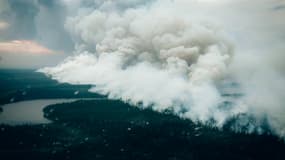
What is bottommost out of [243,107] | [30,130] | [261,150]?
[261,150]

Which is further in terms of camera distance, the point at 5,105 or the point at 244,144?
the point at 5,105

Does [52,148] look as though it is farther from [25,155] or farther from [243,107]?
[243,107]

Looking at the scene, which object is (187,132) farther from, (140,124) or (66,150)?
(66,150)

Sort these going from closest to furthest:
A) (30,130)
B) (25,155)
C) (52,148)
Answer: (25,155) < (52,148) < (30,130)

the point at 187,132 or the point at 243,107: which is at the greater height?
the point at 243,107

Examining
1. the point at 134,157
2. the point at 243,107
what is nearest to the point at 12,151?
the point at 134,157

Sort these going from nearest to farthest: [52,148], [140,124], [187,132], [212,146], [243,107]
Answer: [52,148] → [212,146] → [187,132] → [140,124] → [243,107]

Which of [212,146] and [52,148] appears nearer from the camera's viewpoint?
[52,148]

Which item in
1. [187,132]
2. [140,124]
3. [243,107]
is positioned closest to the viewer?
[187,132]

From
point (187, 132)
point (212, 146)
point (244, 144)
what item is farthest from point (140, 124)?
point (244, 144)
